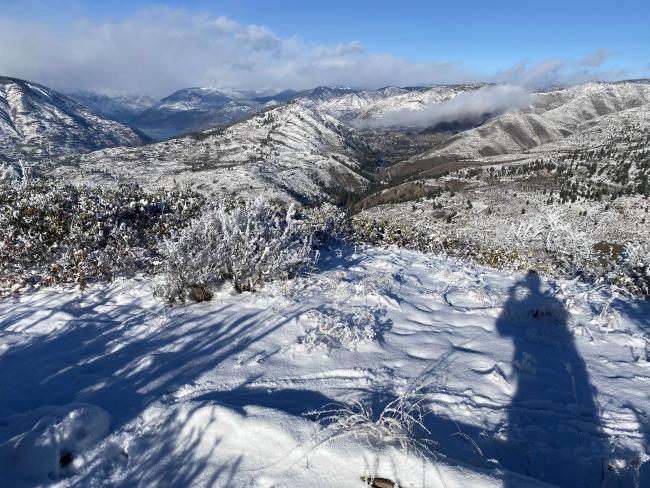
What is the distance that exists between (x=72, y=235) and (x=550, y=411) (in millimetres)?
8420

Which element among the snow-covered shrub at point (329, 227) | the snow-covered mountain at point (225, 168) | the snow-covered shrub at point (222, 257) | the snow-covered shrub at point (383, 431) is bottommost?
the snow-covered mountain at point (225, 168)

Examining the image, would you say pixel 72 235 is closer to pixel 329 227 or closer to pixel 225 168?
pixel 329 227

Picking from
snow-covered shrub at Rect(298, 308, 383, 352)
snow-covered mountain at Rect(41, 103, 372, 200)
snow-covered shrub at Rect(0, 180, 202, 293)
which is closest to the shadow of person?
snow-covered shrub at Rect(298, 308, 383, 352)

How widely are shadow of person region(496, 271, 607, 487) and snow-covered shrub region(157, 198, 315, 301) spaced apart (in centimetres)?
373

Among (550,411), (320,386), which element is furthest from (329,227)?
(550,411)

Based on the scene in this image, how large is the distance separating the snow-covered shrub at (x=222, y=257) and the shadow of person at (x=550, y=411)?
147 inches

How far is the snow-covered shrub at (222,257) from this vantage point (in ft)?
21.7

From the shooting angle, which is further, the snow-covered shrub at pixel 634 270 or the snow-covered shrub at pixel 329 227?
the snow-covered shrub at pixel 329 227

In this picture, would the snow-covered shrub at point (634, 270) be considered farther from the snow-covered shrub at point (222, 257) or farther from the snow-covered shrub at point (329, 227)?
the snow-covered shrub at point (222, 257)

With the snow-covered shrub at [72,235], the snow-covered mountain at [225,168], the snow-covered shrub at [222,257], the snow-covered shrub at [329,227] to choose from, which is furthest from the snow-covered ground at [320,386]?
the snow-covered mountain at [225,168]

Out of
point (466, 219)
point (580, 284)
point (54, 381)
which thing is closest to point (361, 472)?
point (54, 381)

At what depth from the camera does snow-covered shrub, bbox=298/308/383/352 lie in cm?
511

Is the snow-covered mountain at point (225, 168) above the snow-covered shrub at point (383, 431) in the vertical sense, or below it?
below

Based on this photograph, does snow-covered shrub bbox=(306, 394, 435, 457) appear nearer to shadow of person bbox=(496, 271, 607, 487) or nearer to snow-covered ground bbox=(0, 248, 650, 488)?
snow-covered ground bbox=(0, 248, 650, 488)
